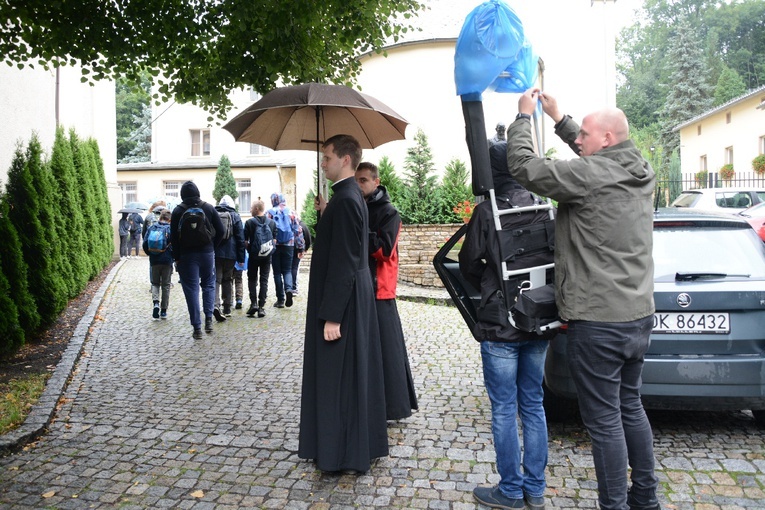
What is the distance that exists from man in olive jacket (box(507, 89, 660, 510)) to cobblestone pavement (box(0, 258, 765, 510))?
0.83m

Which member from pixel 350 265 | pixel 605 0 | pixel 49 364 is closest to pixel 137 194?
pixel 605 0

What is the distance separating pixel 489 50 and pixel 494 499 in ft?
7.93

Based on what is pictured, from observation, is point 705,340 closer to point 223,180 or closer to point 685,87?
point 223,180

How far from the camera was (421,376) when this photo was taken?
7102 mm

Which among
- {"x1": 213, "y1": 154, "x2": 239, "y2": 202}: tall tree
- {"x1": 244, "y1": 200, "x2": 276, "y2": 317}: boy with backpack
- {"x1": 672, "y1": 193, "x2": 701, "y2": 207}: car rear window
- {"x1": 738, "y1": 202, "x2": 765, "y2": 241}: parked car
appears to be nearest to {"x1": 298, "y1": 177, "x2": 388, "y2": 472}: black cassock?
{"x1": 244, "y1": 200, "x2": 276, "y2": 317}: boy with backpack

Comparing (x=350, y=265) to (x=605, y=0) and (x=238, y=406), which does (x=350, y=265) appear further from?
(x=605, y=0)

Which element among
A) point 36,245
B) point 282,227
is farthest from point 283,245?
point 36,245

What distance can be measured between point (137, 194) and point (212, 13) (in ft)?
119

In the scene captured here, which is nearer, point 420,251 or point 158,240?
point 158,240

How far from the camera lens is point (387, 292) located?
546 centimetres

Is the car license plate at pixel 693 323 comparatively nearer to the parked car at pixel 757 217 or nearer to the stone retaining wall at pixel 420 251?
the stone retaining wall at pixel 420 251

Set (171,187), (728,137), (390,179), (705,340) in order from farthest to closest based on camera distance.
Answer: (171,187) < (728,137) < (390,179) < (705,340)

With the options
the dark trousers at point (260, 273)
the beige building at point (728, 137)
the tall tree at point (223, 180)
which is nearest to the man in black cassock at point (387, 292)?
the dark trousers at point (260, 273)

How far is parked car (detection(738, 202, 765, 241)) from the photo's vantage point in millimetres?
14999
